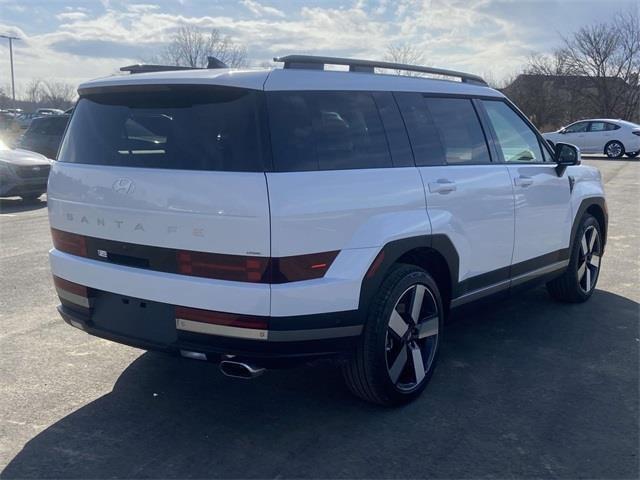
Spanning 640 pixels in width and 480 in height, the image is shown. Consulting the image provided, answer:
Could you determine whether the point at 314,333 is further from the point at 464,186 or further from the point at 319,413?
the point at 464,186

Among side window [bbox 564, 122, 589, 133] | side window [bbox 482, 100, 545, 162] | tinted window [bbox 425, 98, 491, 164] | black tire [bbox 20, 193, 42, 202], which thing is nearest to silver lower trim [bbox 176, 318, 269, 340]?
tinted window [bbox 425, 98, 491, 164]

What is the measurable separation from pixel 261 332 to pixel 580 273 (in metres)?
3.88

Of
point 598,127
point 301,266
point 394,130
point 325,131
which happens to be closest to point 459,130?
point 394,130

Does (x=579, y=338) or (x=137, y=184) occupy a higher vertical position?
(x=137, y=184)

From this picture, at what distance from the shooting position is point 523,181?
4836 millimetres

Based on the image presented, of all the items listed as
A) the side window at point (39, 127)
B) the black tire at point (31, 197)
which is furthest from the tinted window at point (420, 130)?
the side window at point (39, 127)

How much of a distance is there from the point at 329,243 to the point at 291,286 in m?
0.29

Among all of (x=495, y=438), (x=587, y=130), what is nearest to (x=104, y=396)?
(x=495, y=438)

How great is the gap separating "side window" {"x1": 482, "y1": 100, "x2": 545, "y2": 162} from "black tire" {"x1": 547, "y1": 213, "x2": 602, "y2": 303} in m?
1.01

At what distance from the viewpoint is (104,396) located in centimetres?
394

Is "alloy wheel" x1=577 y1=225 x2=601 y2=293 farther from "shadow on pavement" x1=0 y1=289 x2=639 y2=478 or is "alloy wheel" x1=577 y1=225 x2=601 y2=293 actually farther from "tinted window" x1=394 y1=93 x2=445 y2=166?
"tinted window" x1=394 y1=93 x2=445 y2=166

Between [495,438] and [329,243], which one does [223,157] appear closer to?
[329,243]

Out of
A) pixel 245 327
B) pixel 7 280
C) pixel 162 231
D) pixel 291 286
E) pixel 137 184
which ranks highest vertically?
pixel 137 184

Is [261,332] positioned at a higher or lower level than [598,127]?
higher
